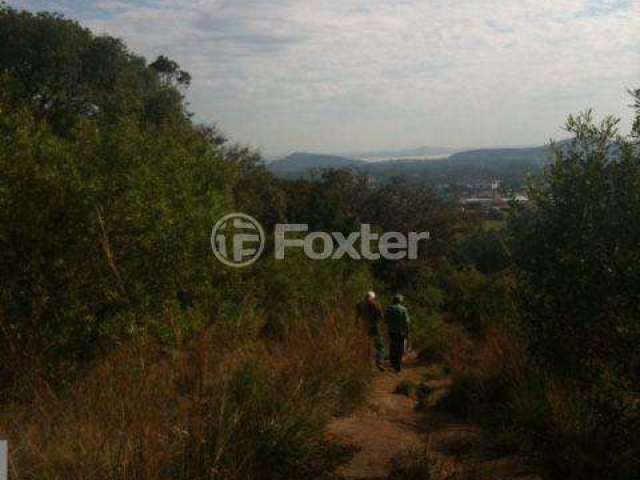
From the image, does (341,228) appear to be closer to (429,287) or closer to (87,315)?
(429,287)

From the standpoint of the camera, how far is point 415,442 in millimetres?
5566

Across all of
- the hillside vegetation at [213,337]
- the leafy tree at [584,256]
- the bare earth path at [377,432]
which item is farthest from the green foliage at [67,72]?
the leafy tree at [584,256]

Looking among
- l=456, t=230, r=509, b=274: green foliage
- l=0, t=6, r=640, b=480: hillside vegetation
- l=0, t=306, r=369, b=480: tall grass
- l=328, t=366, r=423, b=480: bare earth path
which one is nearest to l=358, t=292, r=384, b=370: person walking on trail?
l=0, t=6, r=640, b=480: hillside vegetation

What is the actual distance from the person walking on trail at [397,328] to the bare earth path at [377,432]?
220cm

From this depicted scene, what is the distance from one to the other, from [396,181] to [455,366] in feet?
75.8

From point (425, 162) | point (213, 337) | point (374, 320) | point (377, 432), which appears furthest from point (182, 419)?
point (425, 162)

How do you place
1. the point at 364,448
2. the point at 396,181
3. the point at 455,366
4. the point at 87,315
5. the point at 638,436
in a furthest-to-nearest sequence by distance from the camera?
1. the point at 396,181
2. the point at 455,366
3. the point at 87,315
4. the point at 364,448
5. the point at 638,436

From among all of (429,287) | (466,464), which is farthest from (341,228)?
(466,464)

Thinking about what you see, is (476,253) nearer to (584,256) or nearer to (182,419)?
(584,256)

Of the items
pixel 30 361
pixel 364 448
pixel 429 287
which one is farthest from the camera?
pixel 429 287

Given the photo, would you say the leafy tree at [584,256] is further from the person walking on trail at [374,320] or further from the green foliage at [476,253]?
the green foliage at [476,253]

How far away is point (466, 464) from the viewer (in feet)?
15.9

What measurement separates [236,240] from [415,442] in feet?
22.5

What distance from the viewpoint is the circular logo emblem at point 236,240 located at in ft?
33.9
